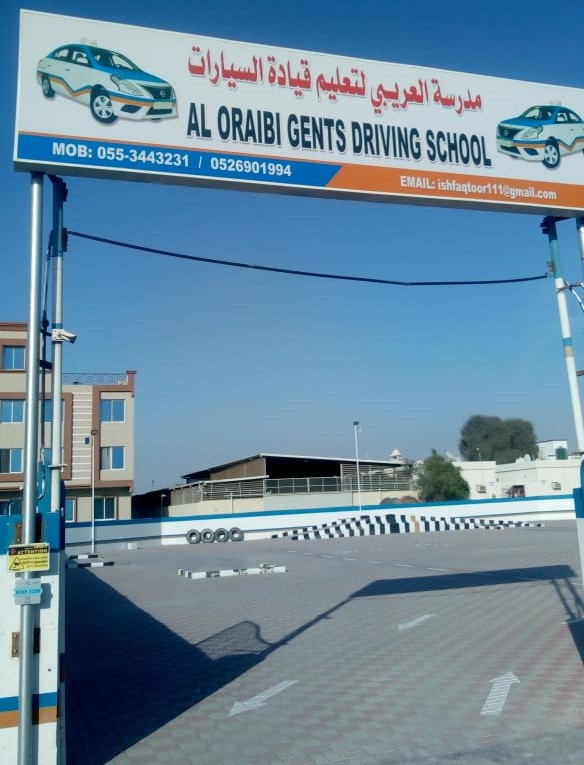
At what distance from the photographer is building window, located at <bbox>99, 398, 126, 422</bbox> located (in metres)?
41.8

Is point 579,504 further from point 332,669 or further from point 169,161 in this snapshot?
point 169,161

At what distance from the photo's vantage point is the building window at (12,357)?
37388mm

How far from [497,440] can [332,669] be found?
93.6 metres

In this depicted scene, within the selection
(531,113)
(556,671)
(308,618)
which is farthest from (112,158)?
(308,618)

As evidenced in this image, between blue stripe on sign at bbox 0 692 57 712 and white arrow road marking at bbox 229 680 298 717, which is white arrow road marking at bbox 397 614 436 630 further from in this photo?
blue stripe on sign at bbox 0 692 57 712

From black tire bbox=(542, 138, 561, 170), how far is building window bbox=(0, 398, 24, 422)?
1410 inches

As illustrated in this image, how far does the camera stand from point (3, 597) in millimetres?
4551

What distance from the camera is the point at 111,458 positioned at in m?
41.6

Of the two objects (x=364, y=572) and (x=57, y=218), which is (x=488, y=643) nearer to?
(x=57, y=218)

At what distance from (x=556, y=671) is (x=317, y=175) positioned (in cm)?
533

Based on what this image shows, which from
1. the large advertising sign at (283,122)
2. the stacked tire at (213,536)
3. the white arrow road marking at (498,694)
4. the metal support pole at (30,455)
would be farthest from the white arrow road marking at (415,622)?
the stacked tire at (213,536)

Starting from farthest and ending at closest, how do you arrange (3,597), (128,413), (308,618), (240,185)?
(128,413) < (308,618) < (240,185) < (3,597)

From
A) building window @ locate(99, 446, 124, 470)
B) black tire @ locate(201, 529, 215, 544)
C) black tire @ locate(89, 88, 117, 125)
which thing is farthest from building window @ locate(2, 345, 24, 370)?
black tire @ locate(89, 88, 117, 125)

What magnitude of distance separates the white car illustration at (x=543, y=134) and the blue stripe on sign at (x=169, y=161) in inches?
81.5
